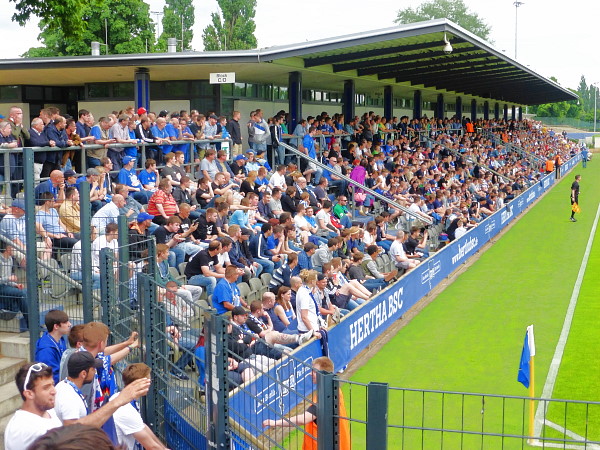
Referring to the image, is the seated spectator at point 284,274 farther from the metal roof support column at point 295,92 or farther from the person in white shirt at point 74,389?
the metal roof support column at point 295,92

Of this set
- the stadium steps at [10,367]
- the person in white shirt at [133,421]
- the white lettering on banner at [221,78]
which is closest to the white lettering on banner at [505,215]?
the white lettering on banner at [221,78]

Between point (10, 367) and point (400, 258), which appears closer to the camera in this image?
point (10, 367)

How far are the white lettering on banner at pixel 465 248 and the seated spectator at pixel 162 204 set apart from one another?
905cm

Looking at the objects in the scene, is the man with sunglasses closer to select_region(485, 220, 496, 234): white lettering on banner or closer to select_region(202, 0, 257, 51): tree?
select_region(485, 220, 496, 234): white lettering on banner

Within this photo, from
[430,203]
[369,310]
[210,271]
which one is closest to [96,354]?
[210,271]

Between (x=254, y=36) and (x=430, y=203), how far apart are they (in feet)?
229

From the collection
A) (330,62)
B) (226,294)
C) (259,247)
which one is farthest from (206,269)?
(330,62)

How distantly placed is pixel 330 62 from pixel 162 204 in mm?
11742

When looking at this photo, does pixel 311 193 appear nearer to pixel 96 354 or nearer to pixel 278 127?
pixel 278 127

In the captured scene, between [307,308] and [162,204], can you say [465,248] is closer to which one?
[162,204]

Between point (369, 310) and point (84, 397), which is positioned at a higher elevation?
point (84, 397)

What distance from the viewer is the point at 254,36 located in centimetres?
9106

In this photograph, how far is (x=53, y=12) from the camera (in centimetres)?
1741

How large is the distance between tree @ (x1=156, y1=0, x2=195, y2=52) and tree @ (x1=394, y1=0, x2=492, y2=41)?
108ft
